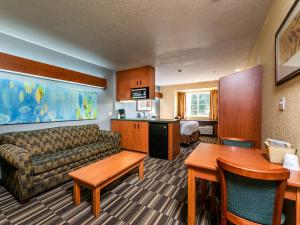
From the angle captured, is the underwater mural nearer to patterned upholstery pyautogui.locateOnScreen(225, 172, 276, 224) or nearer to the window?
patterned upholstery pyautogui.locateOnScreen(225, 172, 276, 224)

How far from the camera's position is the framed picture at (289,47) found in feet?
3.68

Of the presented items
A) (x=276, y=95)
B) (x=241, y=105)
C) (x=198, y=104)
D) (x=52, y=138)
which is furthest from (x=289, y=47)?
(x=198, y=104)

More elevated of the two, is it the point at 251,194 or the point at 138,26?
the point at 138,26

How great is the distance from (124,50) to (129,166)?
238 centimetres

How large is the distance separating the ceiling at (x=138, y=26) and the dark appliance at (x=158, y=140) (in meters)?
1.76

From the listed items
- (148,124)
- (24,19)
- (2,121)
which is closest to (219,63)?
(148,124)

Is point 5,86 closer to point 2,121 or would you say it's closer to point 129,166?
point 2,121

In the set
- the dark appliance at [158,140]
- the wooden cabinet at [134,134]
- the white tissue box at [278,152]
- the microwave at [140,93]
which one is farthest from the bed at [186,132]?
the white tissue box at [278,152]

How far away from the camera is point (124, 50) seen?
119 inches

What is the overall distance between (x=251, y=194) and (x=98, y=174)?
163 cm

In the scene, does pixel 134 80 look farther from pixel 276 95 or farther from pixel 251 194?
pixel 251 194

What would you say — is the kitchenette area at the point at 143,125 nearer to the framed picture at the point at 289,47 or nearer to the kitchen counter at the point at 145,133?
the kitchen counter at the point at 145,133

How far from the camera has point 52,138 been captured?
8.84 feet

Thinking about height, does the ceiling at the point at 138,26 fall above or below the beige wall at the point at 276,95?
above
